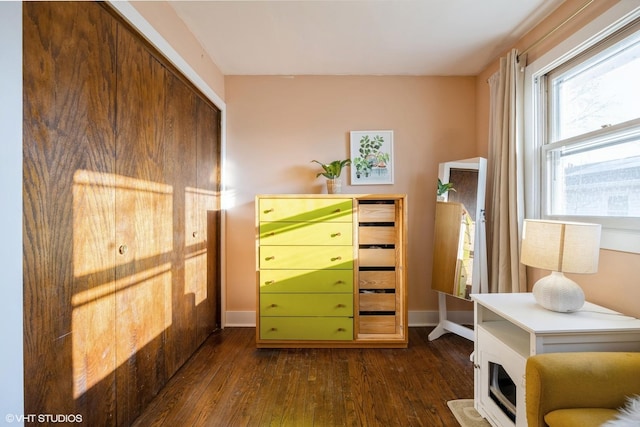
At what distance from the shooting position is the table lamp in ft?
4.21

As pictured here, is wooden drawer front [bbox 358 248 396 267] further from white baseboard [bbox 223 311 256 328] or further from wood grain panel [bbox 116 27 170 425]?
wood grain panel [bbox 116 27 170 425]

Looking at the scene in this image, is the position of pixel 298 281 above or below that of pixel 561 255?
below

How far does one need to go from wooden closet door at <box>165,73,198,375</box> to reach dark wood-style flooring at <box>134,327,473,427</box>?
26 cm

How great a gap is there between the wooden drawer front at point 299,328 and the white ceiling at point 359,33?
2.27 meters

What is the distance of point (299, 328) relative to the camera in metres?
2.36

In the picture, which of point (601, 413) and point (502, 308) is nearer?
point (601, 413)

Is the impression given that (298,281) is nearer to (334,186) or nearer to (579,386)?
(334,186)

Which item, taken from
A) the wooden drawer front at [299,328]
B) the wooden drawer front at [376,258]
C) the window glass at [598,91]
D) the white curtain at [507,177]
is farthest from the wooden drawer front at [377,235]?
the window glass at [598,91]

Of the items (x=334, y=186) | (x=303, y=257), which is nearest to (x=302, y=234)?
(x=303, y=257)

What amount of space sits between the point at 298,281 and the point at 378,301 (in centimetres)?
72

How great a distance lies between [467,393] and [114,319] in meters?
2.10

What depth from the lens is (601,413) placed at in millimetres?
965

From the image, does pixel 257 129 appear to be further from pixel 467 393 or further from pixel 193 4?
pixel 467 393

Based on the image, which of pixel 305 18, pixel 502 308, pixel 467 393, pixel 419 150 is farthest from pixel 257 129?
pixel 467 393
